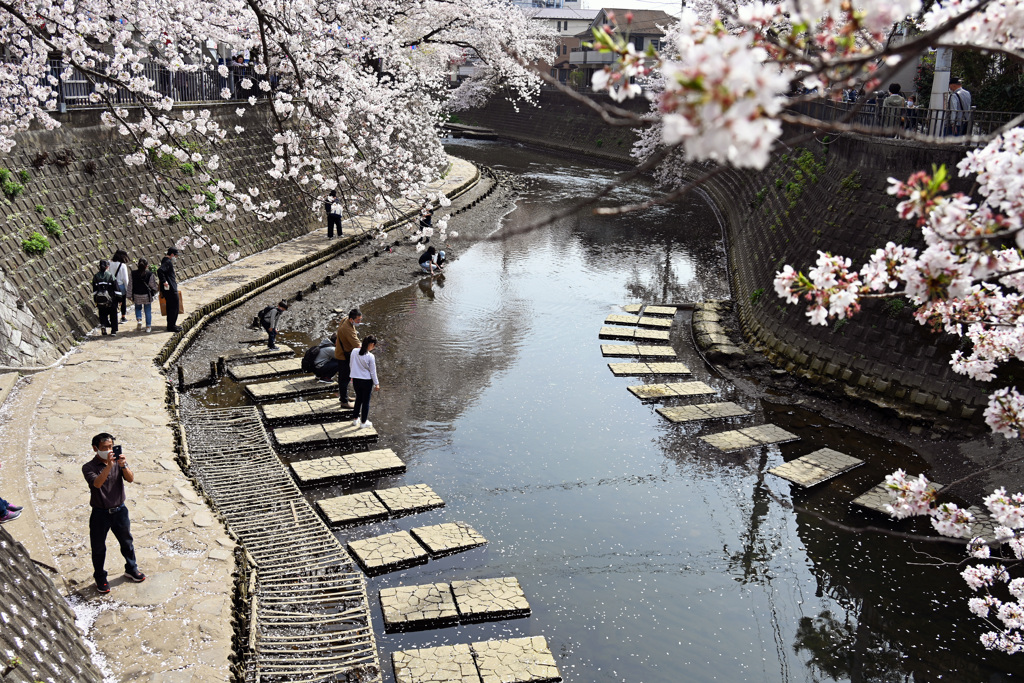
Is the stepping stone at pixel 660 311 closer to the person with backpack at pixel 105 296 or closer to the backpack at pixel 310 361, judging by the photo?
the backpack at pixel 310 361

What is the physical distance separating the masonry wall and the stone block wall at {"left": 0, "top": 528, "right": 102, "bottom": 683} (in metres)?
12.7

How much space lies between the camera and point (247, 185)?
26.5m

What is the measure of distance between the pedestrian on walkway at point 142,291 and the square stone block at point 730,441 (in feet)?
39.6

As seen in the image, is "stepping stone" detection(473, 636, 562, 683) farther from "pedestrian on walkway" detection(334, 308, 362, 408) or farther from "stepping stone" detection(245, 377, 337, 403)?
"stepping stone" detection(245, 377, 337, 403)

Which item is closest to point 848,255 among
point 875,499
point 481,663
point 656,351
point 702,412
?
point 656,351

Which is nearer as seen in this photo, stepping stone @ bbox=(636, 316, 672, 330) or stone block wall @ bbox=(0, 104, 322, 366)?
stone block wall @ bbox=(0, 104, 322, 366)

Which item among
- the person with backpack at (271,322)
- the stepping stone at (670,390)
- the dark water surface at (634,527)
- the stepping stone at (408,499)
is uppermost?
the person with backpack at (271,322)

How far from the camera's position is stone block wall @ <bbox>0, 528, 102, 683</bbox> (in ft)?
21.5

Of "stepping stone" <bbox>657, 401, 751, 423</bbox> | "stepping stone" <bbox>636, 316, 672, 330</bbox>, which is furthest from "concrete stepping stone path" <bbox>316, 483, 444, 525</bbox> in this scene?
"stepping stone" <bbox>636, 316, 672, 330</bbox>

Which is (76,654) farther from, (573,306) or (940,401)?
(573,306)

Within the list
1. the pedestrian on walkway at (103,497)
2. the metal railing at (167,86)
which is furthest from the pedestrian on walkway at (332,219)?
the pedestrian on walkway at (103,497)

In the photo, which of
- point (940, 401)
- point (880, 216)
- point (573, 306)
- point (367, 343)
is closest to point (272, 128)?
point (573, 306)

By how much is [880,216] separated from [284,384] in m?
14.0

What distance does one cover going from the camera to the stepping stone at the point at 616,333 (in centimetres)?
2059
